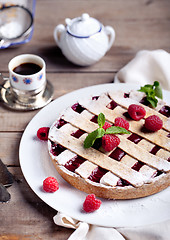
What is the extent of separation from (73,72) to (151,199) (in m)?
1.20

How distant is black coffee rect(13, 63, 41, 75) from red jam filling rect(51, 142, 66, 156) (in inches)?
23.7

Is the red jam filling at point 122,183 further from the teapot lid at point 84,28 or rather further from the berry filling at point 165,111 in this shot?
the teapot lid at point 84,28

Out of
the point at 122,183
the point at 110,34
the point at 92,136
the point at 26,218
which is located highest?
the point at 110,34

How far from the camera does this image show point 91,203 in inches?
73.6

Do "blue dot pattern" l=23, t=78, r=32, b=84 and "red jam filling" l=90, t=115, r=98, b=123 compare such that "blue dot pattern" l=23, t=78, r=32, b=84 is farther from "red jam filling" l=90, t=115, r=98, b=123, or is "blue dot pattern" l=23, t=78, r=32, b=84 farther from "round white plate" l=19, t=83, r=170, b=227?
"red jam filling" l=90, t=115, r=98, b=123

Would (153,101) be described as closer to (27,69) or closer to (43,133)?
(43,133)

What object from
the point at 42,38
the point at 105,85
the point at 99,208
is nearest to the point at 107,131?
the point at 99,208

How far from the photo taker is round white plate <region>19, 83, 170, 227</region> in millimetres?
1877

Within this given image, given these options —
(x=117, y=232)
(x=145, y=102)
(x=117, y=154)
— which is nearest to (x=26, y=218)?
(x=117, y=232)

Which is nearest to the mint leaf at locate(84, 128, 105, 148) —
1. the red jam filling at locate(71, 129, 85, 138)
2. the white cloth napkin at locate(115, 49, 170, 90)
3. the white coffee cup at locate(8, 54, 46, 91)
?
the red jam filling at locate(71, 129, 85, 138)

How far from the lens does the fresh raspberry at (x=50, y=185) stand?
1.96 meters

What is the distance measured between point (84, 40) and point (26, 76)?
51cm

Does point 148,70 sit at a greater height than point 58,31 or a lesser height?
lesser

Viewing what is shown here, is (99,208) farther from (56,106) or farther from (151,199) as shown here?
(56,106)
